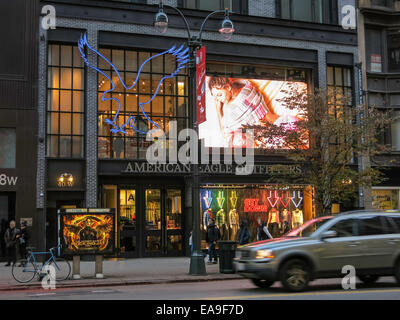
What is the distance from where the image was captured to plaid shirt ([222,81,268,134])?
86.1 feet

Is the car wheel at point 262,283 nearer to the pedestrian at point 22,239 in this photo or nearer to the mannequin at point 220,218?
the pedestrian at point 22,239

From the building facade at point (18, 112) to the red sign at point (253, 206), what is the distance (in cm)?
1002

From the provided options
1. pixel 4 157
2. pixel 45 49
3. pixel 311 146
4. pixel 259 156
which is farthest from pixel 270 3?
pixel 4 157

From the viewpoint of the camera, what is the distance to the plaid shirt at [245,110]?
86.1ft

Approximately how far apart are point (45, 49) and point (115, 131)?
4.81 meters

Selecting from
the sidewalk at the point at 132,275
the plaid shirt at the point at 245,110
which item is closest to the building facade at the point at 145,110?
the plaid shirt at the point at 245,110

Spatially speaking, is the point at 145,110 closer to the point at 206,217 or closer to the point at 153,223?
the point at 153,223

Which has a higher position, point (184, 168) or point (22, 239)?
point (184, 168)

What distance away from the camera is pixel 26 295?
521 inches

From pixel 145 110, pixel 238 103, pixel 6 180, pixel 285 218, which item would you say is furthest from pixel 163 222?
pixel 6 180

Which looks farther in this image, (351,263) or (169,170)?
(169,170)

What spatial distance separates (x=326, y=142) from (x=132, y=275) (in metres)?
9.12

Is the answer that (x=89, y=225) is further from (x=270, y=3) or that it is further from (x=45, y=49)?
(x=270, y=3)

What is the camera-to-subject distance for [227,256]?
18047mm
